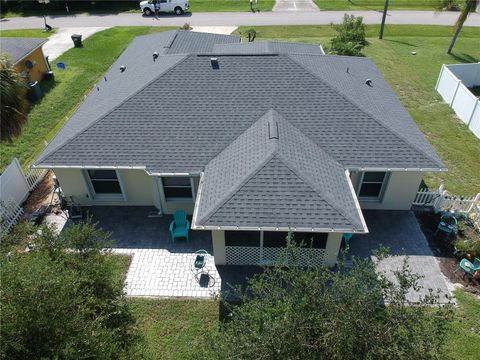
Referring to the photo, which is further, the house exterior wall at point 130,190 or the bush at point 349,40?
the bush at point 349,40

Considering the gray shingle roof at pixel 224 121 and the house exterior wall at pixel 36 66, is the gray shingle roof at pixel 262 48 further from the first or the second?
the house exterior wall at pixel 36 66

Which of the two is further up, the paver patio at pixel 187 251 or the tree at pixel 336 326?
the tree at pixel 336 326

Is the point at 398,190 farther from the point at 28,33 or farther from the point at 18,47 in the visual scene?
the point at 28,33

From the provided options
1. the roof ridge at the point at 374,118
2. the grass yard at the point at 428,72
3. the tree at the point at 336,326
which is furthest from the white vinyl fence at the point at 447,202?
the tree at the point at 336,326

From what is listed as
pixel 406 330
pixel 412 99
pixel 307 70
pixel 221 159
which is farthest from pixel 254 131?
pixel 412 99

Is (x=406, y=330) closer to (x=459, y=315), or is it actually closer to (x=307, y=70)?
(x=459, y=315)

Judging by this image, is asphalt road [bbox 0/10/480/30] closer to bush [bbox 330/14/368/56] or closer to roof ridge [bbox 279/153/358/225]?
bush [bbox 330/14/368/56]

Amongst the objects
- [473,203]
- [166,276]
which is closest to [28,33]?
[166,276]
